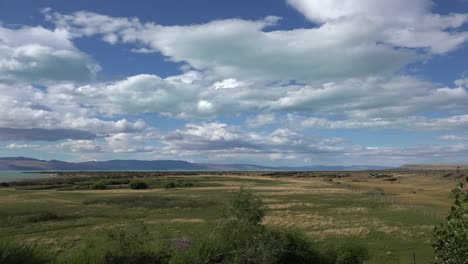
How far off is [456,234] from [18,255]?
65.8 ft

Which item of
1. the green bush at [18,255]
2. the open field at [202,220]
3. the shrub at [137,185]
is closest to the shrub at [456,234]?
the green bush at [18,255]

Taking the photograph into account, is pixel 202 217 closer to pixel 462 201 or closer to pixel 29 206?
pixel 29 206

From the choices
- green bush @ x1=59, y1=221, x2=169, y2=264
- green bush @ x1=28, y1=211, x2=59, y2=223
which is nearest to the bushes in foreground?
green bush @ x1=59, y1=221, x2=169, y2=264

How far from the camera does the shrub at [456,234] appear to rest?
11.2 m

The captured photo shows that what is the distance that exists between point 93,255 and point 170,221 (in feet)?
128

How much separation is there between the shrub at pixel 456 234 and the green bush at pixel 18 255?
19.1 metres

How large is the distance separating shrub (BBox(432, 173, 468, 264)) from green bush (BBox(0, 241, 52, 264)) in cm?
1911

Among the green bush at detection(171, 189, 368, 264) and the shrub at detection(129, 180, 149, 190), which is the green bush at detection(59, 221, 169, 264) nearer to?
the green bush at detection(171, 189, 368, 264)

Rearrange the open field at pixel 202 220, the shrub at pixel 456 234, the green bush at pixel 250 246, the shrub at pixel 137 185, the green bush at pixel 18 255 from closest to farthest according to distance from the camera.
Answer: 1. the shrub at pixel 456 234
2. the green bush at pixel 18 255
3. the green bush at pixel 250 246
4. the open field at pixel 202 220
5. the shrub at pixel 137 185

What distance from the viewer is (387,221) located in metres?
59.9

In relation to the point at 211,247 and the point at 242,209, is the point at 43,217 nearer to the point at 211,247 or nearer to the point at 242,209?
the point at 242,209

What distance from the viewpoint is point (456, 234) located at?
A: 1116cm

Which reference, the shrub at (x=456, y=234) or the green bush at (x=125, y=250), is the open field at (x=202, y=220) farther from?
Result: the shrub at (x=456, y=234)

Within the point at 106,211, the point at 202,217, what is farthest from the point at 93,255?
the point at 106,211
